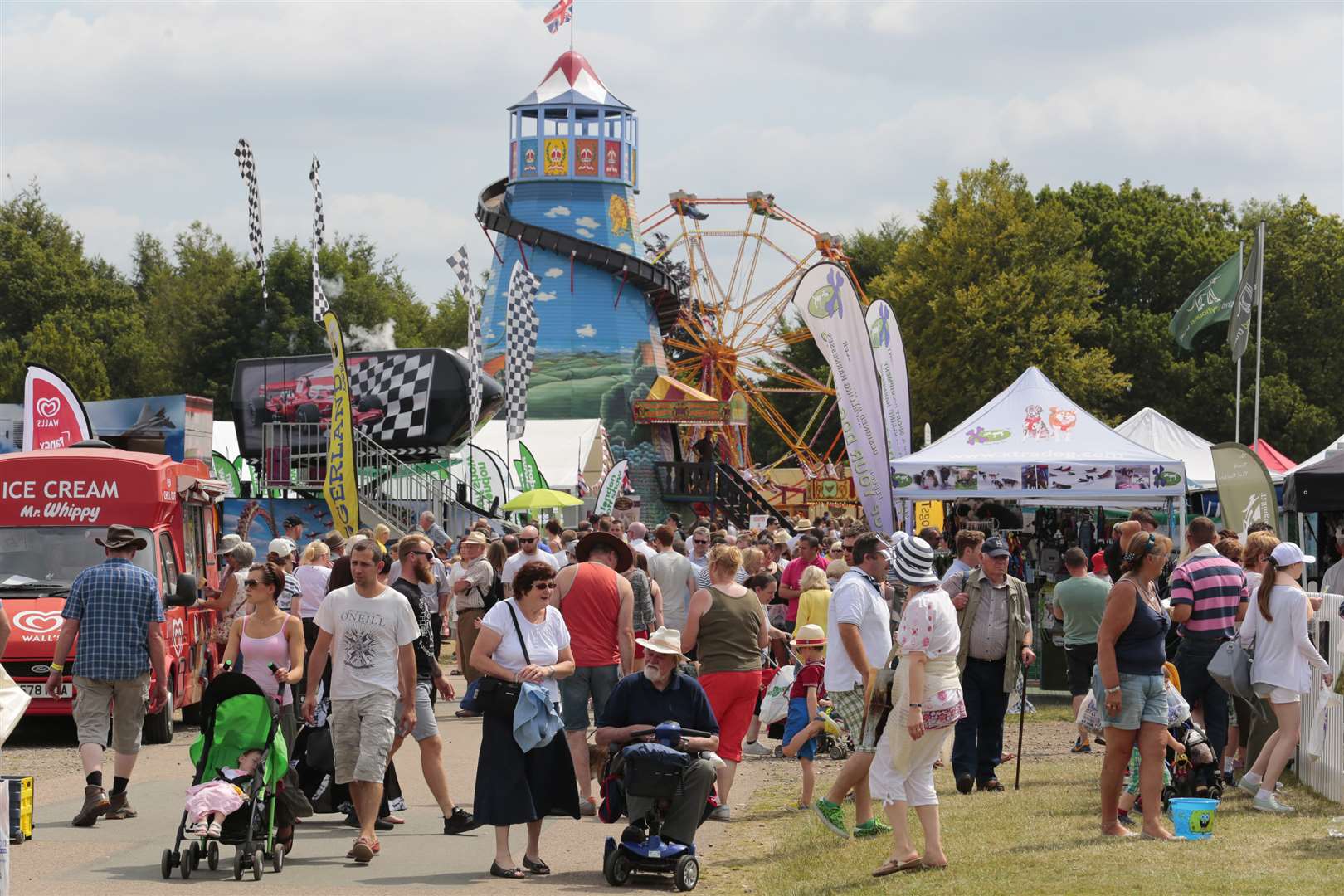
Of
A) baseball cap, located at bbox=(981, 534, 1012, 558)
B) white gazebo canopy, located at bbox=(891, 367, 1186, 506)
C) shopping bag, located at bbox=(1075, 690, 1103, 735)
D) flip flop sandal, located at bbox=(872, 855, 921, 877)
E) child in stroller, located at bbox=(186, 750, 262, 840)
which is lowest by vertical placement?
flip flop sandal, located at bbox=(872, 855, 921, 877)

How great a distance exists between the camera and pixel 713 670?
10.5 m

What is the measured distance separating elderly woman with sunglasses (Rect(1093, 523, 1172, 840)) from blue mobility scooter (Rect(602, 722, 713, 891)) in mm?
2269

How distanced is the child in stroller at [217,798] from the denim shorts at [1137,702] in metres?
4.55

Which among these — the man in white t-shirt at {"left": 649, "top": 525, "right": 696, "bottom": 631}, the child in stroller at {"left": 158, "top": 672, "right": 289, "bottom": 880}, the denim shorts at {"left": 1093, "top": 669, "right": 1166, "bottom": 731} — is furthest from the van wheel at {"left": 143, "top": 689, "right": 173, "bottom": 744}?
the denim shorts at {"left": 1093, "top": 669, "right": 1166, "bottom": 731}

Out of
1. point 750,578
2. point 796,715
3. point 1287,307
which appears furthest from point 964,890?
point 1287,307

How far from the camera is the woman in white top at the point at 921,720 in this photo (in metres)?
8.39

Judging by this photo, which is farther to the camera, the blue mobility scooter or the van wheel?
the van wheel

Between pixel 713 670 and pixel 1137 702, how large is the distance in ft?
8.82

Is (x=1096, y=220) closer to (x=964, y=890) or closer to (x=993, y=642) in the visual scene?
(x=993, y=642)

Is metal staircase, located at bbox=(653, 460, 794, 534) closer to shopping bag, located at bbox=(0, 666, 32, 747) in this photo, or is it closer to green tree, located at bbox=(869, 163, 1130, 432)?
green tree, located at bbox=(869, 163, 1130, 432)

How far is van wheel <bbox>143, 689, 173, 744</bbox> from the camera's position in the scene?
13.9 meters

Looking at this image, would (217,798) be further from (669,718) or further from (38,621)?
(38,621)

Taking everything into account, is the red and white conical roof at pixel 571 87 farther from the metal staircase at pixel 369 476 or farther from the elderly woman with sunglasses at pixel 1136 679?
the elderly woman with sunglasses at pixel 1136 679

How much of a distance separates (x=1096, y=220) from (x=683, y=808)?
5321cm
